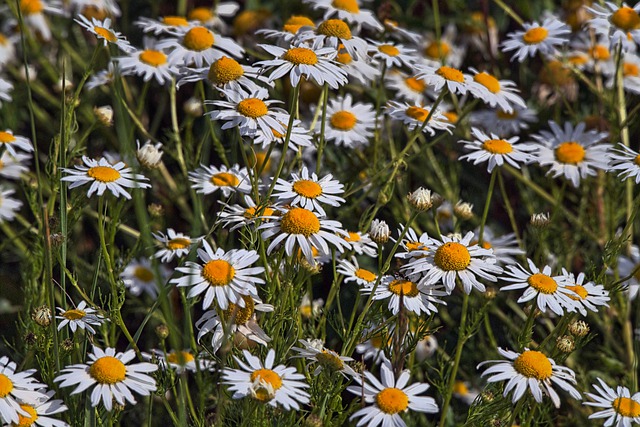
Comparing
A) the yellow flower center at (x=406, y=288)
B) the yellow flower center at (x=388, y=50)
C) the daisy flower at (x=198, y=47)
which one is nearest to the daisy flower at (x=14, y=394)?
the yellow flower center at (x=406, y=288)

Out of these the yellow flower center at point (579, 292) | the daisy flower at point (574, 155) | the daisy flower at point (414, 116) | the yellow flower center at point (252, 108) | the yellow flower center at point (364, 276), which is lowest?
the daisy flower at point (574, 155)

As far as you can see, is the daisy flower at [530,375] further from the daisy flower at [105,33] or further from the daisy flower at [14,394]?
the daisy flower at [105,33]

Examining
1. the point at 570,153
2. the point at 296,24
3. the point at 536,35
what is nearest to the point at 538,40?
the point at 536,35

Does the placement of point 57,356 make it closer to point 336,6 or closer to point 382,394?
point 382,394

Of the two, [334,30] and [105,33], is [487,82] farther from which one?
[105,33]

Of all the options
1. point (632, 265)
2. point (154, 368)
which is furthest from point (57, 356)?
point (632, 265)

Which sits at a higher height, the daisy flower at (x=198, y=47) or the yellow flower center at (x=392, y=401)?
the daisy flower at (x=198, y=47)
